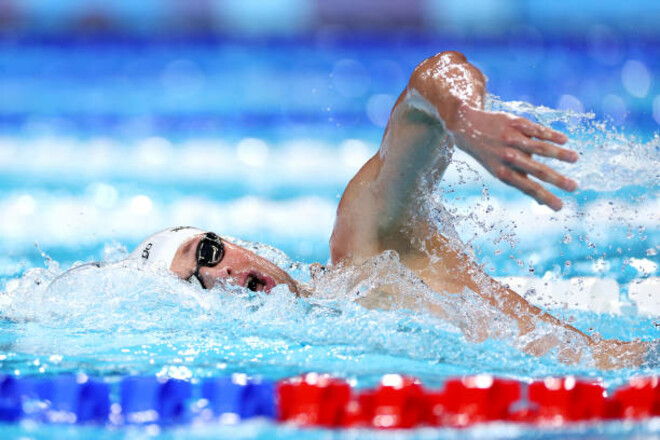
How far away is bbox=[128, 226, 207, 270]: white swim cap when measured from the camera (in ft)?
7.28

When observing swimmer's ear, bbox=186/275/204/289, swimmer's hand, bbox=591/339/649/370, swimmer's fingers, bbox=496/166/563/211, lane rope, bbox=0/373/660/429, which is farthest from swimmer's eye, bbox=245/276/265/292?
swimmer's fingers, bbox=496/166/563/211

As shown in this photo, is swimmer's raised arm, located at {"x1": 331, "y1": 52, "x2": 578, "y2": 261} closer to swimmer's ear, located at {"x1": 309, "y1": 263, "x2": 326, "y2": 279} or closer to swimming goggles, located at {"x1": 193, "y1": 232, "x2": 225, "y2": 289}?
swimmer's ear, located at {"x1": 309, "y1": 263, "x2": 326, "y2": 279}

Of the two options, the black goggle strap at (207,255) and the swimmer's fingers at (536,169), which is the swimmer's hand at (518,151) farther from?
the black goggle strap at (207,255)

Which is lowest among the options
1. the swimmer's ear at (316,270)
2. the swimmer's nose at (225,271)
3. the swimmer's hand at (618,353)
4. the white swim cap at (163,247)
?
the swimmer's hand at (618,353)

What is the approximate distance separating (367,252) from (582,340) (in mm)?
559

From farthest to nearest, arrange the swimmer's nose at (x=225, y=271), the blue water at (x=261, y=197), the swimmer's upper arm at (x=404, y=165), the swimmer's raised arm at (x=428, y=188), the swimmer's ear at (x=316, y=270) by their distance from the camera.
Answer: the swimmer's ear at (x=316, y=270) < the swimmer's nose at (x=225, y=271) < the blue water at (x=261, y=197) < the swimmer's upper arm at (x=404, y=165) < the swimmer's raised arm at (x=428, y=188)

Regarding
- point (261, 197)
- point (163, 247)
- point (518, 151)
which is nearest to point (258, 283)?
point (163, 247)

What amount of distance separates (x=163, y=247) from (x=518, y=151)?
1172mm

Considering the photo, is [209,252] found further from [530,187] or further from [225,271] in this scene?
[530,187]

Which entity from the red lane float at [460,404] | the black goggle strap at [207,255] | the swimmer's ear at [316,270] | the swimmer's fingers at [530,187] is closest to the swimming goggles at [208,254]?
the black goggle strap at [207,255]

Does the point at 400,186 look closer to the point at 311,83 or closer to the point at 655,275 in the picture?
the point at 655,275

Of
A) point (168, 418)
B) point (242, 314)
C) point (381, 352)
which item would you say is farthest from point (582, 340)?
point (168, 418)

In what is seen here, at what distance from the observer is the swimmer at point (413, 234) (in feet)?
5.50

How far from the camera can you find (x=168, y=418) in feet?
4.55
